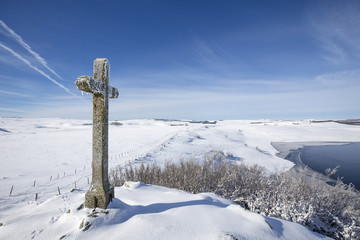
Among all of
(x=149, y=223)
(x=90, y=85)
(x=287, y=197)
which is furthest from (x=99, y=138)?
(x=287, y=197)

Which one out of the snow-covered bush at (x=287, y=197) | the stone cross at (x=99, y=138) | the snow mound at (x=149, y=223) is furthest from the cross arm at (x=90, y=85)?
the snow-covered bush at (x=287, y=197)

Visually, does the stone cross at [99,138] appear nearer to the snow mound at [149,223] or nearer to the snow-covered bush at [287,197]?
the snow mound at [149,223]

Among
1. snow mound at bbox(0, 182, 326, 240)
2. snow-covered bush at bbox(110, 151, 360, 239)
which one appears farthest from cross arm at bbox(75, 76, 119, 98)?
snow-covered bush at bbox(110, 151, 360, 239)

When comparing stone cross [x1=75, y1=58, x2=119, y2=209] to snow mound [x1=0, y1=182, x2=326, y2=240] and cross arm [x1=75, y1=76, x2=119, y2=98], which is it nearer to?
cross arm [x1=75, y1=76, x2=119, y2=98]

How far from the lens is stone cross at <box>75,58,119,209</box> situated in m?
2.68

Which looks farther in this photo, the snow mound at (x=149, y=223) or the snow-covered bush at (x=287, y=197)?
the snow-covered bush at (x=287, y=197)

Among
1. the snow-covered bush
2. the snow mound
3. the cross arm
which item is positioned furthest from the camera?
the snow-covered bush

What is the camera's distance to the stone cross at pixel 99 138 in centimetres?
268

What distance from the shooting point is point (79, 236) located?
2.15m

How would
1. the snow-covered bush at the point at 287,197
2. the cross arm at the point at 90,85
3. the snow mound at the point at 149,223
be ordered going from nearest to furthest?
the snow mound at the point at 149,223, the cross arm at the point at 90,85, the snow-covered bush at the point at 287,197

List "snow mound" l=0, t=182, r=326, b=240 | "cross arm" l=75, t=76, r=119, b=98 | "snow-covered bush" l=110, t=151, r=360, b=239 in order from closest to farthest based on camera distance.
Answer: "snow mound" l=0, t=182, r=326, b=240 → "cross arm" l=75, t=76, r=119, b=98 → "snow-covered bush" l=110, t=151, r=360, b=239

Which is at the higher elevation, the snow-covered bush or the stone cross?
the stone cross

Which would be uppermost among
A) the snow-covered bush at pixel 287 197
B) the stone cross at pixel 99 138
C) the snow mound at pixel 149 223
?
the stone cross at pixel 99 138

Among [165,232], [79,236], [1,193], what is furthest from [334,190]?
[1,193]
